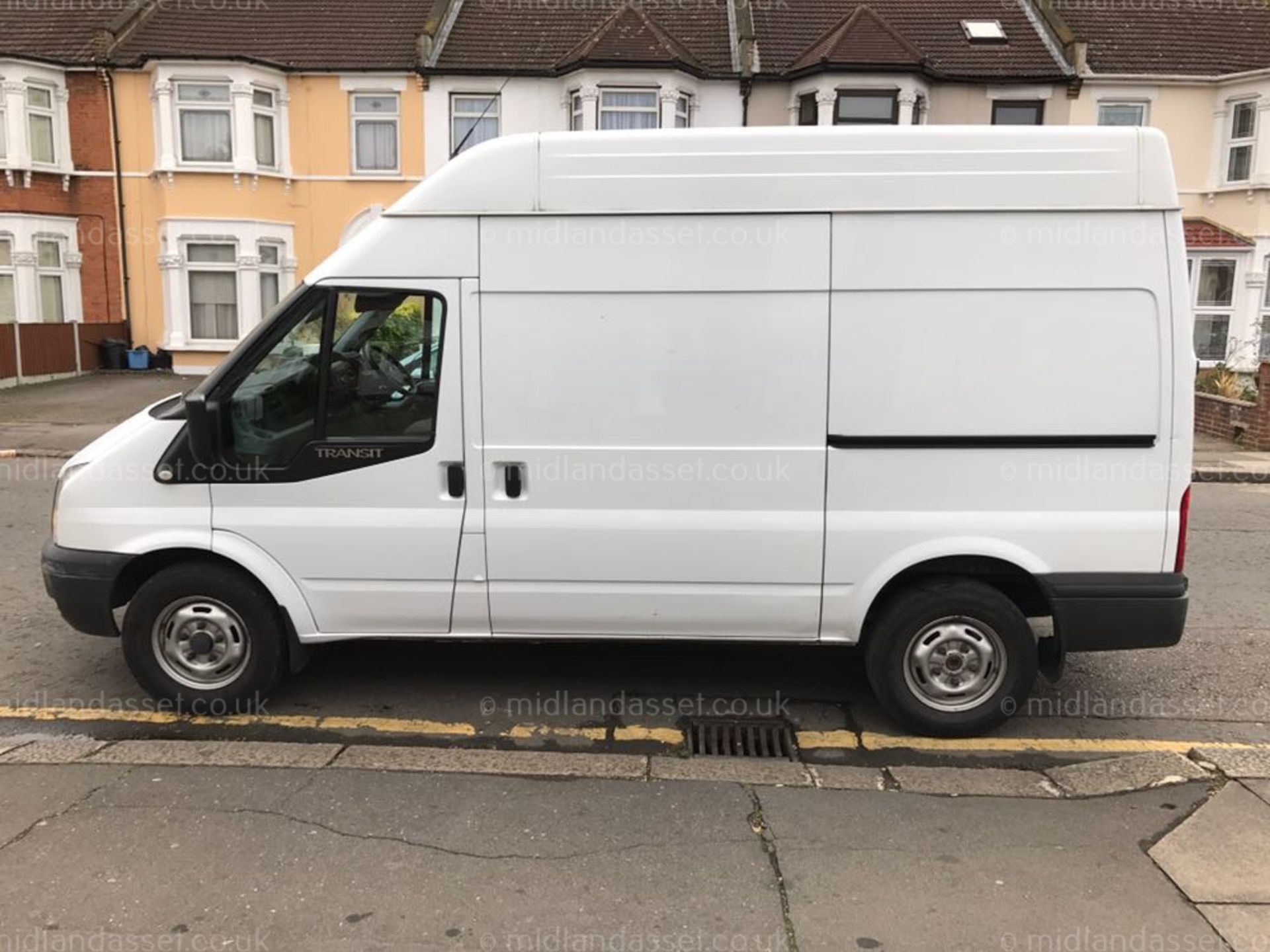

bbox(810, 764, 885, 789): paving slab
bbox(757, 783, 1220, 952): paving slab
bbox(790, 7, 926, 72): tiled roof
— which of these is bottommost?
bbox(757, 783, 1220, 952): paving slab

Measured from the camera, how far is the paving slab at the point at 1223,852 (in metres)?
3.15

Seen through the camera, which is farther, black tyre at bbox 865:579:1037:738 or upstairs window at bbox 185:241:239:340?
A: upstairs window at bbox 185:241:239:340

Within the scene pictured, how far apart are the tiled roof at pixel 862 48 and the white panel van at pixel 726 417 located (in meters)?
17.1

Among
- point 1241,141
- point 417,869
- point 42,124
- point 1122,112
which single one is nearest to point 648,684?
point 417,869

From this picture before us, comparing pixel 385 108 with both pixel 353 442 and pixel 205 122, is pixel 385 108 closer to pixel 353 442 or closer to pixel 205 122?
pixel 205 122

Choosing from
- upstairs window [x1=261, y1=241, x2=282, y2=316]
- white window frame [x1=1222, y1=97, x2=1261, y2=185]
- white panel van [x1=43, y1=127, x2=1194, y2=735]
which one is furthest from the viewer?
upstairs window [x1=261, y1=241, x2=282, y2=316]

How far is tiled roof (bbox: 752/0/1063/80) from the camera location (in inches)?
800

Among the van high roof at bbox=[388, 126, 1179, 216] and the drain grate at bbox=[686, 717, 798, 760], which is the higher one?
the van high roof at bbox=[388, 126, 1179, 216]

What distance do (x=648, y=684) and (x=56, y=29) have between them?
23.2 meters

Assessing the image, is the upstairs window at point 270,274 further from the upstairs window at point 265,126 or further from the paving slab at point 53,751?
the paving slab at point 53,751

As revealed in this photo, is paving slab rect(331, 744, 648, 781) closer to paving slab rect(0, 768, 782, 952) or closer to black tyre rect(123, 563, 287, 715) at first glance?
paving slab rect(0, 768, 782, 952)

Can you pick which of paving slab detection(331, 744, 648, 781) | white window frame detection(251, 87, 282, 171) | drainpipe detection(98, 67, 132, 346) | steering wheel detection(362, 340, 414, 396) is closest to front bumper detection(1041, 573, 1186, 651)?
paving slab detection(331, 744, 648, 781)

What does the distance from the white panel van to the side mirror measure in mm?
15

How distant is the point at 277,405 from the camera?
13.9 feet
